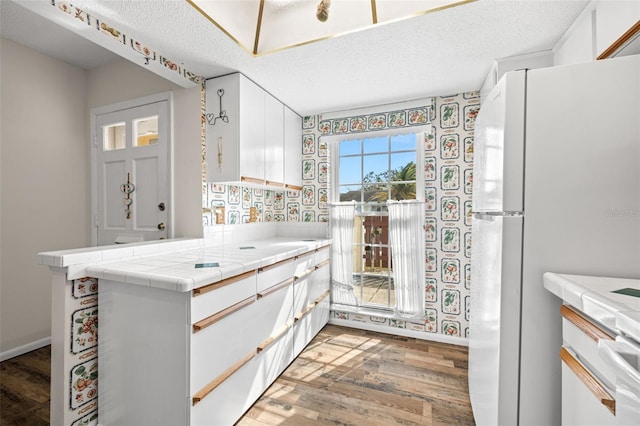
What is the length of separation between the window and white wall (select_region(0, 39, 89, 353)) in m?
2.61

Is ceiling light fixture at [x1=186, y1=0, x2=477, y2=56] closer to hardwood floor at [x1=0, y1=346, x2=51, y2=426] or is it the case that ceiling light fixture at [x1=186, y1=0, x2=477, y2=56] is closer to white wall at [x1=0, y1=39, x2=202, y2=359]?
white wall at [x1=0, y1=39, x2=202, y2=359]

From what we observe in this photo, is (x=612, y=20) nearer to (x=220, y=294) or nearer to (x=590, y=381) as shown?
(x=590, y=381)

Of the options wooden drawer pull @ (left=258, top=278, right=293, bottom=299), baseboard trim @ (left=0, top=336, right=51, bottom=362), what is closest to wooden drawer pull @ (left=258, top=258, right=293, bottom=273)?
wooden drawer pull @ (left=258, top=278, right=293, bottom=299)

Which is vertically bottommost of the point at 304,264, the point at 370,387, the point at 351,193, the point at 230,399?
the point at 370,387

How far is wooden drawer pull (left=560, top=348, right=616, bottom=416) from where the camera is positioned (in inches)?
28.3

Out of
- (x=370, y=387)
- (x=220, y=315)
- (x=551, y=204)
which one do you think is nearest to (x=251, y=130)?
(x=220, y=315)

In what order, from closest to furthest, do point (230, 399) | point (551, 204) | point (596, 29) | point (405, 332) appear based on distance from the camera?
point (551, 204), point (596, 29), point (230, 399), point (405, 332)

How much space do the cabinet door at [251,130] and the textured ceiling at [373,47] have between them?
4.6 inches

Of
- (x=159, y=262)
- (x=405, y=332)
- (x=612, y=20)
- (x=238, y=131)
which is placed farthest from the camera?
(x=405, y=332)

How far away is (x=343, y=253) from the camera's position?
292cm

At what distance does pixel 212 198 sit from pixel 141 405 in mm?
1434

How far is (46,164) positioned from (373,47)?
296 centimetres

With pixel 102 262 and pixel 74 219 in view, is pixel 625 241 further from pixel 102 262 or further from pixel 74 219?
pixel 74 219

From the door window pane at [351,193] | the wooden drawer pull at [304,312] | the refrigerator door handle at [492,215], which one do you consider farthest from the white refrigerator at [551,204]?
the door window pane at [351,193]
